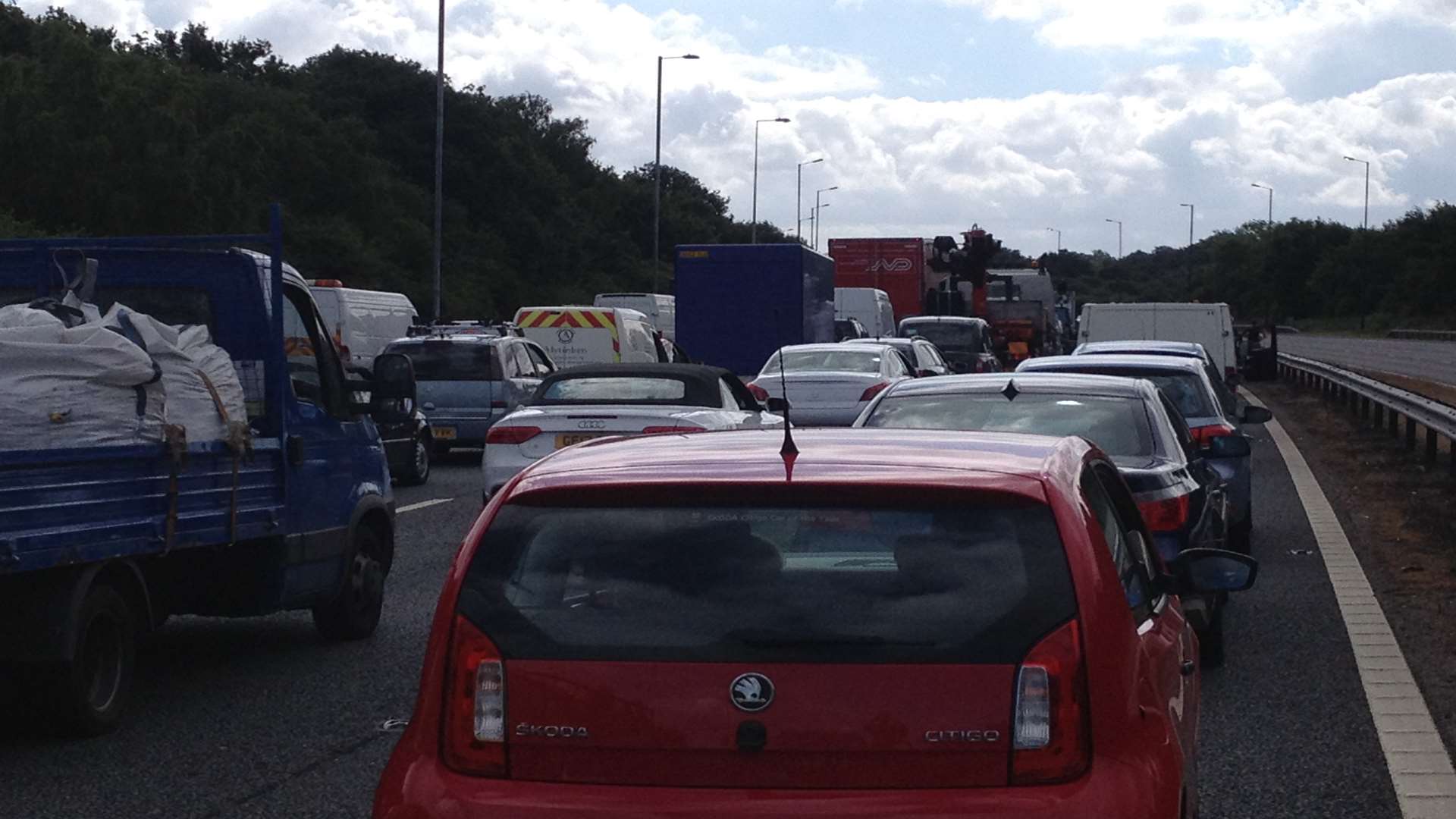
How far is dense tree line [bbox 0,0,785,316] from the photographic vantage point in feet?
153

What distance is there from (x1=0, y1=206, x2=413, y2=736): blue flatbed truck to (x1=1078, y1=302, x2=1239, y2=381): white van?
20.5 m

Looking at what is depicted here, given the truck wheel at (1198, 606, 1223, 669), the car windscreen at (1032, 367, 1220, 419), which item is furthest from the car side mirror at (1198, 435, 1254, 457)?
the truck wheel at (1198, 606, 1223, 669)

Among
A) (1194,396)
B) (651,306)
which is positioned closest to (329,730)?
(1194,396)

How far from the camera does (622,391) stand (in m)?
16.1

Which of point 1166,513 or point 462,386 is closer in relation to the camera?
point 1166,513

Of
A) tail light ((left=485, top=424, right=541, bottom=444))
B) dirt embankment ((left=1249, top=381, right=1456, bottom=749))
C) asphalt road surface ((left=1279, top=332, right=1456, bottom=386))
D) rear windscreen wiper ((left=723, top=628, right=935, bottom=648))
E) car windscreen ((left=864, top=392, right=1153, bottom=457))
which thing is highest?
car windscreen ((left=864, top=392, right=1153, bottom=457))

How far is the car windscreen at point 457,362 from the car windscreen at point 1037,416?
1420 centimetres

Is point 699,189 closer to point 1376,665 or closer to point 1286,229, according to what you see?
point 1286,229

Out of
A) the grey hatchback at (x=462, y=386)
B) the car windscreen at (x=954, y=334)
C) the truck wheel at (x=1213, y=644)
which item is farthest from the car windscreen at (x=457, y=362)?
the car windscreen at (x=954, y=334)

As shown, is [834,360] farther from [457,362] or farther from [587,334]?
[587,334]

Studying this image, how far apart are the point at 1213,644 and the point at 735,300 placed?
84.0 feet

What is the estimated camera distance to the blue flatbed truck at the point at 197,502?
24.6 feet

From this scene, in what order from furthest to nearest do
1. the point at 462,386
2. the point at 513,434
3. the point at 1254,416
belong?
the point at 462,386
the point at 513,434
the point at 1254,416

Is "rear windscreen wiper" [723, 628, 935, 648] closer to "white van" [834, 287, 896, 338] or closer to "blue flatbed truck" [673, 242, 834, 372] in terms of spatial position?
"blue flatbed truck" [673, 242, 834, 372]
